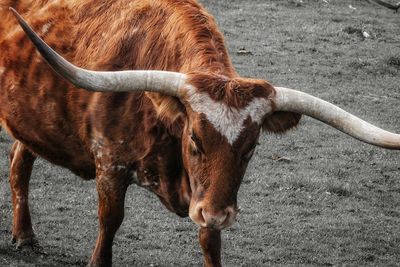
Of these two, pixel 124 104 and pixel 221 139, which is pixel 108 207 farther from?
pixel 221 139

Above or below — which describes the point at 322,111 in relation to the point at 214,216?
above

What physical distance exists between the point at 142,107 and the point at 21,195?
2069 millimetres

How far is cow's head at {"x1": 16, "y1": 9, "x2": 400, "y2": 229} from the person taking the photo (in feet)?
18.3

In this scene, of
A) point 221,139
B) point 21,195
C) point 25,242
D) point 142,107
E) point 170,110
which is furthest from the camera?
point 21,195

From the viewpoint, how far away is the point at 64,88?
6742 mm

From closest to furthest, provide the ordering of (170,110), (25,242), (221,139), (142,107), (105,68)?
1. (221,139)
2. (170,110)
3. (142,107)
4. (105,68)
5. (25,242)

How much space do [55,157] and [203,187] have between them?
180 cm

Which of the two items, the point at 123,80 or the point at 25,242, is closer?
the point at 123,80

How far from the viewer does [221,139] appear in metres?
5.57

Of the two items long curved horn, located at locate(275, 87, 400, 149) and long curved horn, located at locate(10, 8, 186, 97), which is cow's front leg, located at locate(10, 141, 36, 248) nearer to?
long curved horn, located at locate(10, 8, 186, 97)

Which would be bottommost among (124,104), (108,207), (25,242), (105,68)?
(25,242)

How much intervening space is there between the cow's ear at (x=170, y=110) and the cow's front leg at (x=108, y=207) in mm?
695

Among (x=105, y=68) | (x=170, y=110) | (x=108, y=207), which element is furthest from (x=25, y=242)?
(x=170, y=110)

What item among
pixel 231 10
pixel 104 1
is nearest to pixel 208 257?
pixel 104 1
